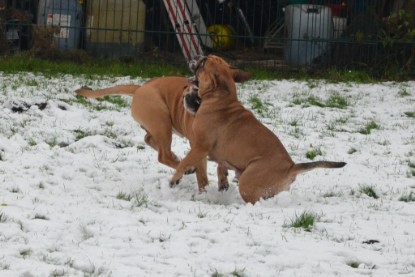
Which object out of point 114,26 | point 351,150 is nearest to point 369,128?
point 351,150

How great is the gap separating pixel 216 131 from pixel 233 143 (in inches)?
6.2

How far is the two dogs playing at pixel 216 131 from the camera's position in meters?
5.89

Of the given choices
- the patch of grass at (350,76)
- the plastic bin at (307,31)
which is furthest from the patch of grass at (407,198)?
the plastic bin at (307,31)

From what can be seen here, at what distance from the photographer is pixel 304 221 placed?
5.27 m

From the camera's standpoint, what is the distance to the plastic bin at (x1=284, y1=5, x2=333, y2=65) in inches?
541

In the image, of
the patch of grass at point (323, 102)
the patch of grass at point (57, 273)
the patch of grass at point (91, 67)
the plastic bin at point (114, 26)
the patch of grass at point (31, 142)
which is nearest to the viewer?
the patch of grass at point (57, 273)

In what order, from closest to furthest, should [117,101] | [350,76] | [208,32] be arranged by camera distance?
[117,101], [350,76], [208,32]

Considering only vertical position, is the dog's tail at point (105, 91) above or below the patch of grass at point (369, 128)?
above

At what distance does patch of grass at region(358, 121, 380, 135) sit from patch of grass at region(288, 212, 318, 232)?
3884mm

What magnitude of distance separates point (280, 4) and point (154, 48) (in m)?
2.47

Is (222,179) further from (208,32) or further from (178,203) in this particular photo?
(208,32)

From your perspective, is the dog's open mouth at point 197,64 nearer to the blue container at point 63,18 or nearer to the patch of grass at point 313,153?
the patch of grass at point 313,153

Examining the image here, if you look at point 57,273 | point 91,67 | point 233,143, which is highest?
point 91,67

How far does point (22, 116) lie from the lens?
341 inches
